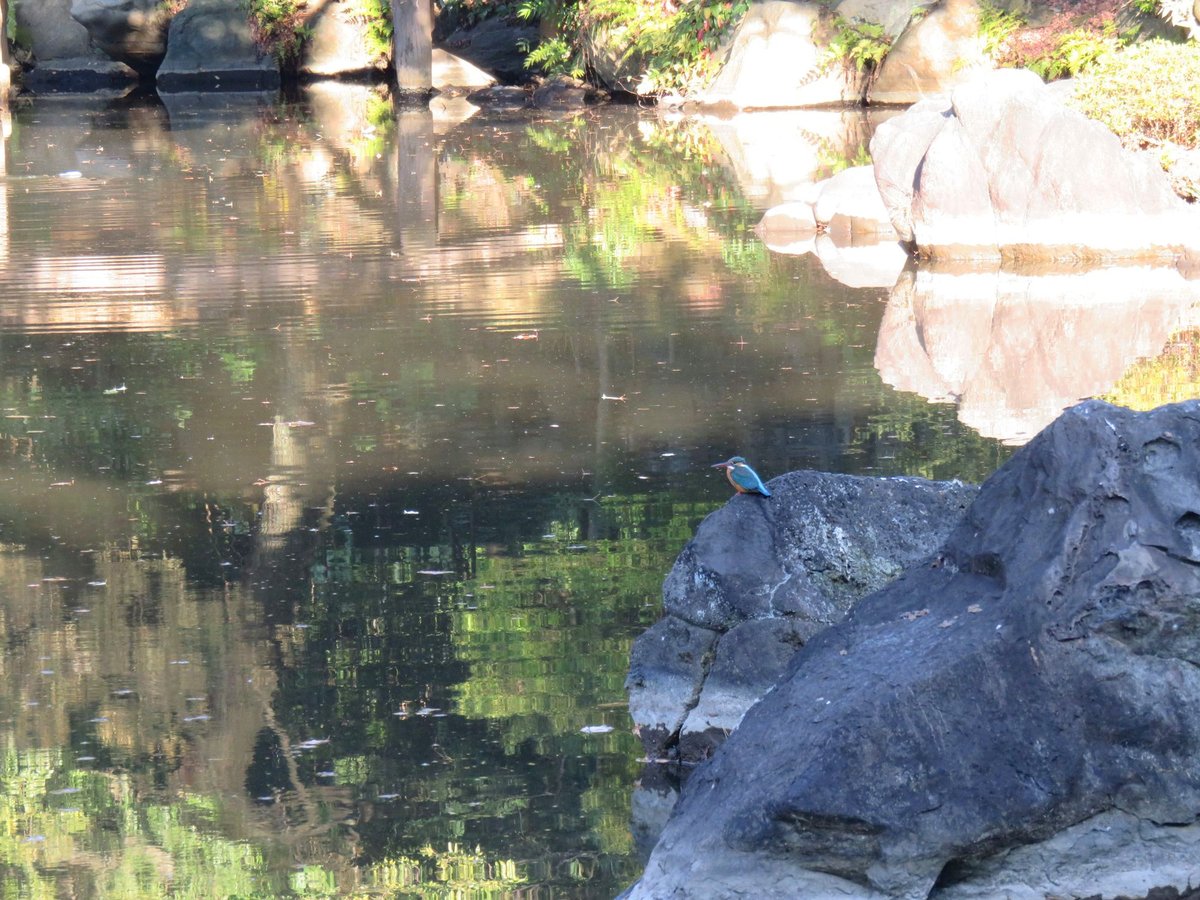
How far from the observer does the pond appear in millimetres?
5352

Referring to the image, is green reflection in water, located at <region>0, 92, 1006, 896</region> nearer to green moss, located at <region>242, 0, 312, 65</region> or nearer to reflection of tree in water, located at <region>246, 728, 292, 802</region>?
reflection of tree in water, located at <region>246, 728, 292, 802</region>

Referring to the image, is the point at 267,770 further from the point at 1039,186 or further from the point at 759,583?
the point at 1039,186

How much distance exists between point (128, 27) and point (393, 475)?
30.2 meters

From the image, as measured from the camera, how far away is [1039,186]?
14.3m

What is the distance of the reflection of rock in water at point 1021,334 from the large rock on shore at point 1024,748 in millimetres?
4920

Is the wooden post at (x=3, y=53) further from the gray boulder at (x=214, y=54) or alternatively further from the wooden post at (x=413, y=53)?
the wooden post at (x=413, y=53)

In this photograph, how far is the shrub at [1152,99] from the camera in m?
16.4

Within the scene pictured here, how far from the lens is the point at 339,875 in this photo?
4.95 metres

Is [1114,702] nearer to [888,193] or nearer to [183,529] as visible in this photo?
[183,529]

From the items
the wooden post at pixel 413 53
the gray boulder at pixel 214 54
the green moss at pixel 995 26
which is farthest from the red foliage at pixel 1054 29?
the gray boulder at pixel 214 54

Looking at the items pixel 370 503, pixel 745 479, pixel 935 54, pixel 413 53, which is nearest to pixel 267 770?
pixel 745 479

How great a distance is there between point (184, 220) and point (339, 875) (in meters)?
13.6

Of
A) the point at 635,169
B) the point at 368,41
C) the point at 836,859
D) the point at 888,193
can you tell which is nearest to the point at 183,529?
the point at 836,859

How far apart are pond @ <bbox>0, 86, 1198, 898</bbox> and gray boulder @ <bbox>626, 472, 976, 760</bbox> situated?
0.26 meters
